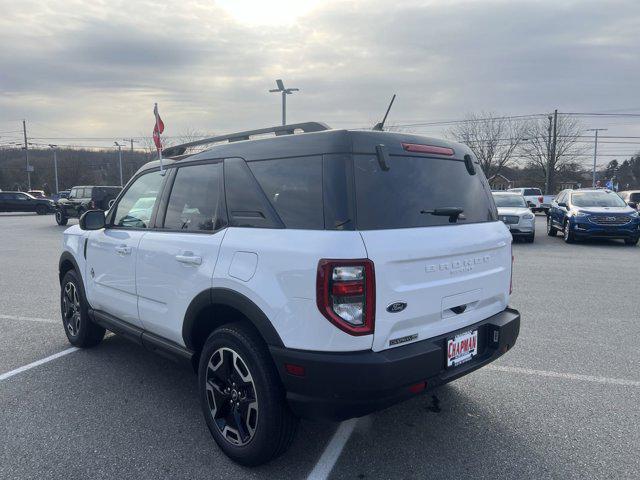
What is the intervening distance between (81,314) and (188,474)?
262 centimetres

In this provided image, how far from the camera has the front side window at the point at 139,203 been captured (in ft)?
12.8

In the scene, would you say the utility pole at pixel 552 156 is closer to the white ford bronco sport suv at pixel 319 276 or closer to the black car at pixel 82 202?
the black car at pixel 82 202

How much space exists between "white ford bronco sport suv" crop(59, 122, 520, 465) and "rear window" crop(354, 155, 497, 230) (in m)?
0.01

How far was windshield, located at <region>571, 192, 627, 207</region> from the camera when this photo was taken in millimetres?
14539

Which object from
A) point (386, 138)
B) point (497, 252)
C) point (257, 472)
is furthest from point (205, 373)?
point (497, 252)

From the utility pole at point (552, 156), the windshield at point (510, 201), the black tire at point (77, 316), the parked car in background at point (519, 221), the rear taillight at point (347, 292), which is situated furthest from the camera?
the utility pole at point (552, 156)

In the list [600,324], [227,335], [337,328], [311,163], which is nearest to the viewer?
[337,328]

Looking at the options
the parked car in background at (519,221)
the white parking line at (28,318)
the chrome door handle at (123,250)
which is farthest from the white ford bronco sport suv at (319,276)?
the parked car in background at (519,221)

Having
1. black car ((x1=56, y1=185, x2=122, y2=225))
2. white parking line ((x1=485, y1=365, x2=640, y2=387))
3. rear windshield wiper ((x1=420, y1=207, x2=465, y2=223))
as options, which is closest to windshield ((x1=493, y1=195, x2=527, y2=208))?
white parking line ((x1=485, y1=365, x2=640, y2=387))

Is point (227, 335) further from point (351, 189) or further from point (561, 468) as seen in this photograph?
point (561, 468)

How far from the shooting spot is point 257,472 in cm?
283

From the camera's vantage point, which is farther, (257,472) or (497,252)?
(497,252)

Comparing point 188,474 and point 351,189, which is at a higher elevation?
point 351,189

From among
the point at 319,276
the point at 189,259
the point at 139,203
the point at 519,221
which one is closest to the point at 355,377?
the point at 319,276
